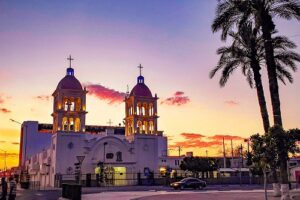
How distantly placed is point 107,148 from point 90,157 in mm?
3716

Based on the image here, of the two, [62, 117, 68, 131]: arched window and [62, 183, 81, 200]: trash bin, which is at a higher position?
[62, 117, 68, 131]: arched window

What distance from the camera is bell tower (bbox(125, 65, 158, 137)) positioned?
76.8 m

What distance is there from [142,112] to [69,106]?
576 inches

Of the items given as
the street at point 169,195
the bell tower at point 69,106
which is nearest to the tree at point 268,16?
the street at point 169,195

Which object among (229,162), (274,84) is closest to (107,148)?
→ (274,84)

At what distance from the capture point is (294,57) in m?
29.6

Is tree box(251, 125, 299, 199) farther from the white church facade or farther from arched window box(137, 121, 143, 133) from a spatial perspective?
arched window box(137, 121, 143, 133)

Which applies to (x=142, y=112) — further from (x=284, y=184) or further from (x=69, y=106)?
(x=284, y=184)

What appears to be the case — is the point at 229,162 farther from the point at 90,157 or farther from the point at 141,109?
the point at 90,157

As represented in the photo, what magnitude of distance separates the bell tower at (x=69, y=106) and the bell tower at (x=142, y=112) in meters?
10.4

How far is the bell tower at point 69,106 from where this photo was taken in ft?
230

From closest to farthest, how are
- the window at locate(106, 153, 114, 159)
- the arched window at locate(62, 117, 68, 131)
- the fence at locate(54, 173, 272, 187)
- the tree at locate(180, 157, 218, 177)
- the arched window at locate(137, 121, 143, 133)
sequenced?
the fence at locate(54, 173, 272, 187) → the arched window at locate(62, 117, 68, 131) → the window at locate(106, 153, 114, 159) → the arched window at locate(137, 121, 143, 133) → the tree at locate(180, 157, 218, 177)

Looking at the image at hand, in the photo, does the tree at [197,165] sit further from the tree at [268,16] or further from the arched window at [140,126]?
the tree at [268,16]

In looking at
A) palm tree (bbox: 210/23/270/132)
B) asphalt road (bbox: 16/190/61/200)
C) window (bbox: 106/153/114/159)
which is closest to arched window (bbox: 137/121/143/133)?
window (bbox: 106/153/114/159)
